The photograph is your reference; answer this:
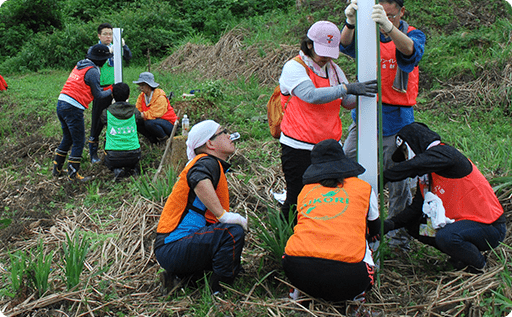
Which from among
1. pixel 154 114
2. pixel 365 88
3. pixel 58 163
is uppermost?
pixel 365 88

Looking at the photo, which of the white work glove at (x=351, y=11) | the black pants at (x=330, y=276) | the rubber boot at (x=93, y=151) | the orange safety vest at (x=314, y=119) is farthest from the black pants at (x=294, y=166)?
the rubber boot at (x=93, y=151)

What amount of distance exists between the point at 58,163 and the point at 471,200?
535 centimetres

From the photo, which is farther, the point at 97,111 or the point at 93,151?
the point at 93,151

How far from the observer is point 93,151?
6.52 m

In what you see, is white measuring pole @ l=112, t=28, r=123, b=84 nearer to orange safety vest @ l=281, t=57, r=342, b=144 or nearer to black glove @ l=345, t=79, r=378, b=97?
orange safety vest @ l=281, t=57, r=342, b=144

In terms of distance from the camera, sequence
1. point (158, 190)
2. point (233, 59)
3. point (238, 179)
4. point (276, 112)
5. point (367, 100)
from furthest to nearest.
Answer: point (233, 59) < point (238, 179) < point (158, 190) < point (276, 112) < point (367, 100)

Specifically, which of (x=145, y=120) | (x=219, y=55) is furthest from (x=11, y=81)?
(x=145, y=120)

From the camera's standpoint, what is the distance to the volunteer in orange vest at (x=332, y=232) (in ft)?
8.63

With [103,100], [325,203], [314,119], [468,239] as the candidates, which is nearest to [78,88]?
[103,100]

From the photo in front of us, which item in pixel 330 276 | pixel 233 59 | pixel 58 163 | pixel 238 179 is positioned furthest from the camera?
pixel 233 59

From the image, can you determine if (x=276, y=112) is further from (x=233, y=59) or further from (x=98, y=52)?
(x=233, y=59)

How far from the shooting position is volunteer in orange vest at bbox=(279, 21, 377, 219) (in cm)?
317

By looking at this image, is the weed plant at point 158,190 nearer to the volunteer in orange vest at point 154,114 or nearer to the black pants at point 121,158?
the black pants at point 121,158

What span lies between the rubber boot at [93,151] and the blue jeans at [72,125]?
381 millimetres
